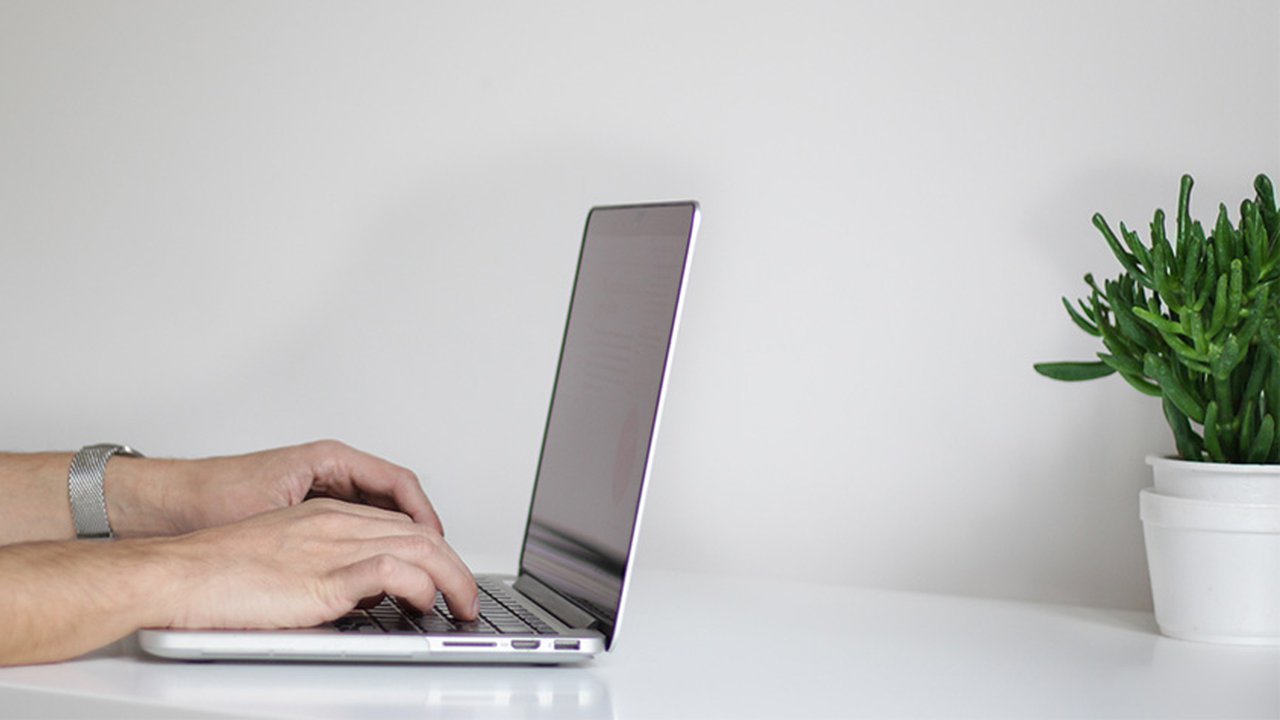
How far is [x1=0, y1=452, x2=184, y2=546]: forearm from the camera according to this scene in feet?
3.75

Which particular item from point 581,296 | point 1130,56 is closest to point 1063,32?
point 1130,56

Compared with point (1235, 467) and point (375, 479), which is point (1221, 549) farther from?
point (375, 479)

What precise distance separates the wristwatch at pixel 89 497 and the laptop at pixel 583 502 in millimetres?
324

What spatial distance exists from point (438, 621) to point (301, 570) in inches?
3.7

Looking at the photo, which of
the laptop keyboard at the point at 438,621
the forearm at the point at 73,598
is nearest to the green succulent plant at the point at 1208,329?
the laptop keyboard at the point at 438,621

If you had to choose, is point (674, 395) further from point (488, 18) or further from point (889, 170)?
point (488, 18)

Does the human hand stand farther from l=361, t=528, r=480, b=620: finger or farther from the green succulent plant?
the green succulent plant

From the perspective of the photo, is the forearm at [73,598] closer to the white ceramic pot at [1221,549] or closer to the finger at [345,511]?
the finger at [345,511]

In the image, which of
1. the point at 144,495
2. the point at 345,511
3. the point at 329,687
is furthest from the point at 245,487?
the point at 329,687

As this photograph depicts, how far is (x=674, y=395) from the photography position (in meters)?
1.33

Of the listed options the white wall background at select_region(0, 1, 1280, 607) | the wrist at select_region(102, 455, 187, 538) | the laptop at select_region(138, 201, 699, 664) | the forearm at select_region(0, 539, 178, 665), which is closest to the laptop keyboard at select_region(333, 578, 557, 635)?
the laptop at select_region(138, 201, 699, 664)

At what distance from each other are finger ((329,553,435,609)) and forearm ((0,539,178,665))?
10cm

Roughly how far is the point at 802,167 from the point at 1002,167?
181 mm

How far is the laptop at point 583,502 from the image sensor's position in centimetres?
82
